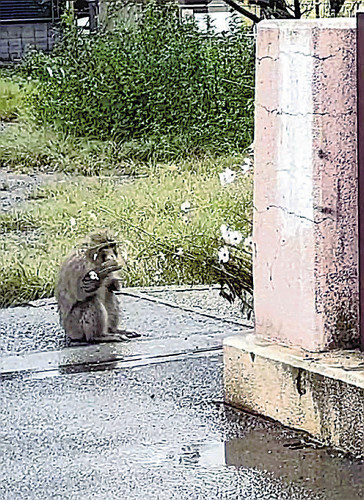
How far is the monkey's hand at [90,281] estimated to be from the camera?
6.62 m

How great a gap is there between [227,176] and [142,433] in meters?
5.36

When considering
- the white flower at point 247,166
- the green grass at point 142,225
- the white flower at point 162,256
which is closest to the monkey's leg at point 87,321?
the green grass at point 142,225

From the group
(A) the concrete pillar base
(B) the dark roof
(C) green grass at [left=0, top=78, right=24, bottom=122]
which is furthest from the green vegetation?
(A) the concrete pillar base

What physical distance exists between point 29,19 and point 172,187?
7.00 ft

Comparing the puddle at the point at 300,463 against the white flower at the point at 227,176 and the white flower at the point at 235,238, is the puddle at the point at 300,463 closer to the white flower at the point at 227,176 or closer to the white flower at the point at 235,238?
the white flower at the point at 235,238

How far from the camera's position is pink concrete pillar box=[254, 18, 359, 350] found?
15.8 ft

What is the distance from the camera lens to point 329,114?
4816 mm

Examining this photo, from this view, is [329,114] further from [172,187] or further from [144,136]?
[144,136]

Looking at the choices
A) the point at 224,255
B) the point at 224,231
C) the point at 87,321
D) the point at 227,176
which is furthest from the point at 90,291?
the point at 227,176

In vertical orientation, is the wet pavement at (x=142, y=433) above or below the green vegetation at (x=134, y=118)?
below

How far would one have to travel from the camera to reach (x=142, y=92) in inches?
442

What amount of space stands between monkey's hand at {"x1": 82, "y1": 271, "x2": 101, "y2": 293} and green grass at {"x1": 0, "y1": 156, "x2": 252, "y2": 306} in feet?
4.37

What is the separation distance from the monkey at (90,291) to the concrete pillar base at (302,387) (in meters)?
1.50

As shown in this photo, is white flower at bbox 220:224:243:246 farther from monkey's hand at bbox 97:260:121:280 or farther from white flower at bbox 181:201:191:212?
monkey's hand at bbox 97:260:121:280
